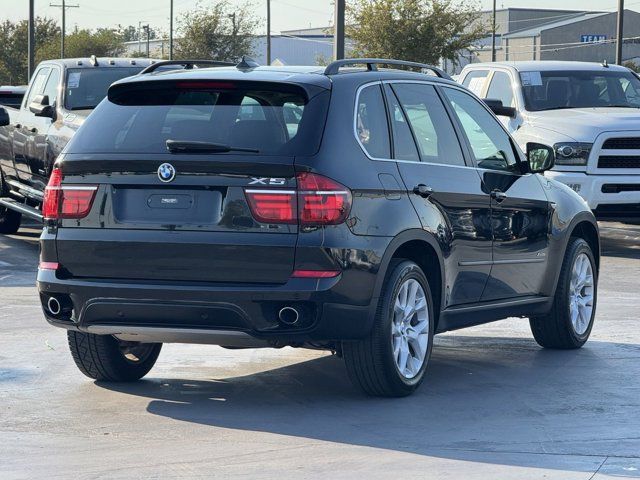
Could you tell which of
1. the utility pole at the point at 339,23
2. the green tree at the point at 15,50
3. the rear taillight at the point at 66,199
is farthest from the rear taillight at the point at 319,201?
the green tree at the point at 15,50

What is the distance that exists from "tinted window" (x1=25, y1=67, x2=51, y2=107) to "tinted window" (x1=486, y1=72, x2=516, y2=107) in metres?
5.41

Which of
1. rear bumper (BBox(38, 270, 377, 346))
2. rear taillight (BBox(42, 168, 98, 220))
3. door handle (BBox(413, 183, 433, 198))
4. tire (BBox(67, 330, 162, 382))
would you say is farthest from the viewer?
tire (BBox(67, 330, 162, 382))

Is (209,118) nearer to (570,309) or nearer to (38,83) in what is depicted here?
(570,309)

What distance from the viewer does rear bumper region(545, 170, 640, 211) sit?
16.2 m

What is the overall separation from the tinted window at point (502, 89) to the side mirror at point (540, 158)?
857 cm

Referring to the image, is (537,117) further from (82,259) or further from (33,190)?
(82,259)

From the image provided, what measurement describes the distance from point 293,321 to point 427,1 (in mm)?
60067

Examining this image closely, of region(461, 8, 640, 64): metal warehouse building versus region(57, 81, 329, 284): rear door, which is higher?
region(461, 8, 640, 64): metal warehouse building

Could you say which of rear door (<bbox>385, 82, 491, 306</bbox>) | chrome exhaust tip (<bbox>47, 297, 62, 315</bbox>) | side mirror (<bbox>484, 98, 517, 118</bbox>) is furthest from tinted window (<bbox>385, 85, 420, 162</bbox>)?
side mirror (<bbox>484, 98, 517, 118</bbox>)

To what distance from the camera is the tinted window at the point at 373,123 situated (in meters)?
7.63

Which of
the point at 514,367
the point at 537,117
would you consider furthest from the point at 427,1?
the point at 514,367

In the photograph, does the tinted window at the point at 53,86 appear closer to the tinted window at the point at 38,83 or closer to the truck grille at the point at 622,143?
the tinted window at the point at 38,83

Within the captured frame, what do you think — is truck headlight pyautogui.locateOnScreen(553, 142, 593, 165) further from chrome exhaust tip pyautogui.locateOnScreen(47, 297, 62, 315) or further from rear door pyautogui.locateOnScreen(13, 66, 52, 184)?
chrome exhaust tip pyautogui.locateOnScreen(47, 297, 62, 315)

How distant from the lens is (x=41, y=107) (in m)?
15.9
